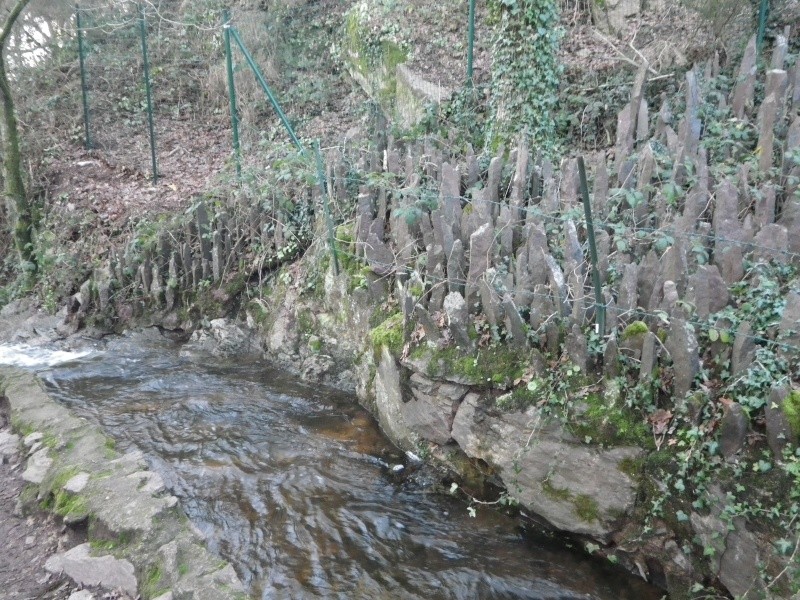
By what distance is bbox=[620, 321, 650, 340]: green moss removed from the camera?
11.1 ft

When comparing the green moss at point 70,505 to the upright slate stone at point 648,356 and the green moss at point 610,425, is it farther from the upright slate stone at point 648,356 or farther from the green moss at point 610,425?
the upright slate stone at point 648,356

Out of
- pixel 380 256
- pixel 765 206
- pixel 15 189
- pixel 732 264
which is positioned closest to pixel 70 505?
pixel 380 256

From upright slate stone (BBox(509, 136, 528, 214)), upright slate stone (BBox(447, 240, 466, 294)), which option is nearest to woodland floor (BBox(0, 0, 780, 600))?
upright slate stone (BBox(509, 136, 528, 214))

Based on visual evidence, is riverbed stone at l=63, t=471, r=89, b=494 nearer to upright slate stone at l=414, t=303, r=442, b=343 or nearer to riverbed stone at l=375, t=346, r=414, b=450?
riverbed stone at l=375, t=346, r=414, b=450

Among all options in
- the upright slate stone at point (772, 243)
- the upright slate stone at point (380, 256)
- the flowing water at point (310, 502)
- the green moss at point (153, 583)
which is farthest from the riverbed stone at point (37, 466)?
the upright slate stone at point (772, 243)

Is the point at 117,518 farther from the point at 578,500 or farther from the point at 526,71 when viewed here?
the point at 526,71

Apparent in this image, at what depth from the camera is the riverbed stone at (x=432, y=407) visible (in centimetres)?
416

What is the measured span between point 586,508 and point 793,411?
124cm

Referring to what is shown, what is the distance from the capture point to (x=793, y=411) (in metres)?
2.77

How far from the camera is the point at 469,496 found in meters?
A: 4.16

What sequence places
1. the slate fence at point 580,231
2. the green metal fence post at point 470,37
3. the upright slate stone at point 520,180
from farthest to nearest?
1. the green metal fence post at point 470,37
2. the upright slate stone at point 520,180
3. the slate fence at point 580,231

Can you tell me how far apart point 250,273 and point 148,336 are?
5.12ft

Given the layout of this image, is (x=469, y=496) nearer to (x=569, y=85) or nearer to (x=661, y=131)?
(x=661, y=131)

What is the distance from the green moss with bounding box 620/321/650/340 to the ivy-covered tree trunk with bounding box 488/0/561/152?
3.77 metres
